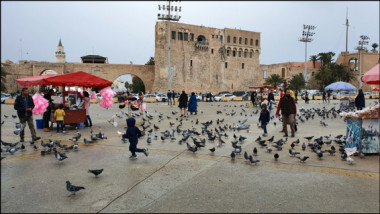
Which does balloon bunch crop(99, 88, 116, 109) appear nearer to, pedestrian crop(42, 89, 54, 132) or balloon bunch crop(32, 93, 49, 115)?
pedestrian crop(42, 89, 54, 132)

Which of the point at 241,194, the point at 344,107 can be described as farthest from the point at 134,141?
the point at 344,107

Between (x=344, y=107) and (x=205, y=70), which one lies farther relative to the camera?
(x=205, y=70)

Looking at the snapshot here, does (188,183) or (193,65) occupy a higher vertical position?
(193,65)

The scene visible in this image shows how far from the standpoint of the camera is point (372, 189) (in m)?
4.16

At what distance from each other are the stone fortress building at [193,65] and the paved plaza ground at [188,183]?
45.0 metres

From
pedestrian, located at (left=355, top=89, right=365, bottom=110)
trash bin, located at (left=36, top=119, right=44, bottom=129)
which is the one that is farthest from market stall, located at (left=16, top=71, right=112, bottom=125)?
pedestrian, located at (left=355, top=89, right=365, bottom=110)

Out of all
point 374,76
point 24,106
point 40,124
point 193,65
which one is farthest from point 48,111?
point 193,65

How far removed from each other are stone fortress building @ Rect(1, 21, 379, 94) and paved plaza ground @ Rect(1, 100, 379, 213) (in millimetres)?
44959

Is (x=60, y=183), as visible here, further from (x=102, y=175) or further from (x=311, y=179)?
(x=311, y=179)

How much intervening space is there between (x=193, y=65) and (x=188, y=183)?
51.2 metres

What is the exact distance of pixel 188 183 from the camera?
459 cm

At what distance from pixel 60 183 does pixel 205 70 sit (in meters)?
52.7

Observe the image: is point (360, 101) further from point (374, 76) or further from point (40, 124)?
point (40, 124)

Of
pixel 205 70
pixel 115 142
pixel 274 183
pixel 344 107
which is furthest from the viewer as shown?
pixel 205 70
